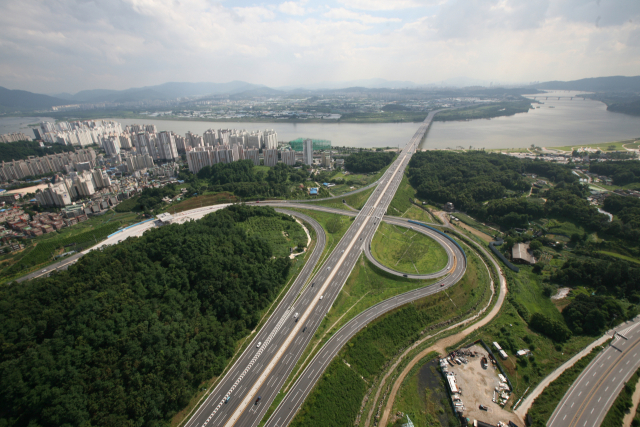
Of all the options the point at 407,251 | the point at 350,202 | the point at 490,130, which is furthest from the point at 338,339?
the point at 490,130

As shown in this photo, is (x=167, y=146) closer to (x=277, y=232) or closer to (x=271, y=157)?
(x=271, y=157)

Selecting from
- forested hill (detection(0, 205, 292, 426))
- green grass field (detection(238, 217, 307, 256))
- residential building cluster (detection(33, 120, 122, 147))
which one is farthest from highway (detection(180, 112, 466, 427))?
residential building cluster (detection(33, 120, 122, 147))

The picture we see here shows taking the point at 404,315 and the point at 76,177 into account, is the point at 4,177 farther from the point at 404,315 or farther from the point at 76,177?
the point at 404,315

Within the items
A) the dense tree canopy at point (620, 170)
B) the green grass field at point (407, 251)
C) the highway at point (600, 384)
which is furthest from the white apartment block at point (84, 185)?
the dense tree canopy at point (620, 170)

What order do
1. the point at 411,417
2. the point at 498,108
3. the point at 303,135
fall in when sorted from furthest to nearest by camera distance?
the point at 498,108
the point at 303,135
the point at 411,417

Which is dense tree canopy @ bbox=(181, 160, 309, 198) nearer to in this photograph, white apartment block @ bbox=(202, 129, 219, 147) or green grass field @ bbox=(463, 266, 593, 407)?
white apartment block @ bbox=(202, 129, 219, 147)

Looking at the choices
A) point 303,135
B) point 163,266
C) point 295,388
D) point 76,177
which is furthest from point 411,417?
point 303,135
